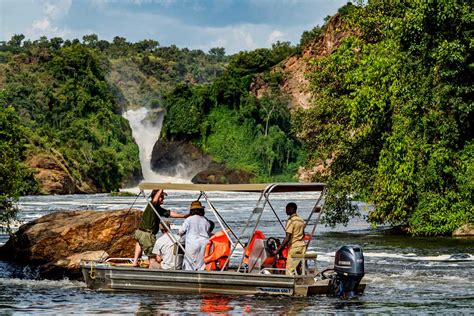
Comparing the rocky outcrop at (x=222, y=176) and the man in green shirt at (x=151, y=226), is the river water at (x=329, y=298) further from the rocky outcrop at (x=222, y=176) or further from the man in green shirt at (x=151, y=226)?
the rocky outcrop at (x=222, y=176)

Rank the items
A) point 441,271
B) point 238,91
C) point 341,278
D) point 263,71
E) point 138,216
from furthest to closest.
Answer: point 263,71 → point 238,91 → point 138,216 → point 441,271 → point 341,278

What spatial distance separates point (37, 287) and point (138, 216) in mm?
4817

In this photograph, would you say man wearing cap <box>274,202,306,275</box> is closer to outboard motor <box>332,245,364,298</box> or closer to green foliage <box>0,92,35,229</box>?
outboard motor <box>332,245,364,298</box>

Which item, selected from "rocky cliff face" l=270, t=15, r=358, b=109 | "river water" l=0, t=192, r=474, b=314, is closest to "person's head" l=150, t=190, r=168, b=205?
"river water" l=0, t=192, r=474, b=314

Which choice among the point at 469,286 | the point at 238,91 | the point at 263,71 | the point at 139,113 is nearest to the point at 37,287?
the point at 469,286

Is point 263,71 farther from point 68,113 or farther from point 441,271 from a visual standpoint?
point 441,271

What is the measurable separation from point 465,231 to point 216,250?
1569cm

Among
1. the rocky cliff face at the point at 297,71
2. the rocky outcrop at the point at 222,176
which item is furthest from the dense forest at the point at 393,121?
the rocky cliff face at the point at 297,71

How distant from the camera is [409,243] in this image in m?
32.5

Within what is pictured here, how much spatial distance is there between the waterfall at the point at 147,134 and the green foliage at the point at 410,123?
375ft

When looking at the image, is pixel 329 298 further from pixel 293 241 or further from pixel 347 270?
pixel 293 241

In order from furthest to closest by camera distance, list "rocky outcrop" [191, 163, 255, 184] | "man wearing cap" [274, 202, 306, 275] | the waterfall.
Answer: the waterfall
"rocky outcrop" [191, 163, 255, 184]
"man wearing cap" [274, 202, 306, 275]

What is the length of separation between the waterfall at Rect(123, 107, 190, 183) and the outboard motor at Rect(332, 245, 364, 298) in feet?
429

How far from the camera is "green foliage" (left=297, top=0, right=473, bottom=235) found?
104 ft
